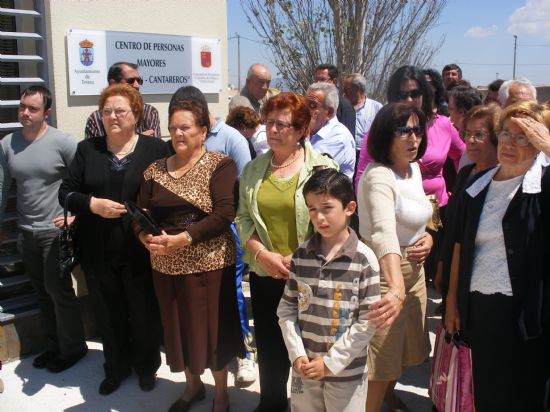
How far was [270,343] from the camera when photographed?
11.0 ft

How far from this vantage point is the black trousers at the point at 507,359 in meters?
2.52

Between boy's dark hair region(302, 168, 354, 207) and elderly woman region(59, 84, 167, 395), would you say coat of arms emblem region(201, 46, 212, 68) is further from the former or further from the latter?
boy's dark hair region(302, 168, 354, 207)

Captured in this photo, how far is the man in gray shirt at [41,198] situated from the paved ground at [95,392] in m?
0.16

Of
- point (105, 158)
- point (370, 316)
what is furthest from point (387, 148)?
point (105, 158)

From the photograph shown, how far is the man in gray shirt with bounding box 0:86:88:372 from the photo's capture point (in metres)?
4.00

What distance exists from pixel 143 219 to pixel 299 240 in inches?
35.1

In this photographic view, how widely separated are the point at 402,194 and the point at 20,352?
3303 mm

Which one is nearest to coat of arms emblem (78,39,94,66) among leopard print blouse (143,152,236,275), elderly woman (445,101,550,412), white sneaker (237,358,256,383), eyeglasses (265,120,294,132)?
leopard print blouse (143,152,236,275)

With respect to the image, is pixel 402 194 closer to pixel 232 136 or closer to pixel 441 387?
pixel 441 387

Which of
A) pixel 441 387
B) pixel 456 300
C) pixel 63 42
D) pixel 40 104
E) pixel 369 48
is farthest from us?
pixel 369 48

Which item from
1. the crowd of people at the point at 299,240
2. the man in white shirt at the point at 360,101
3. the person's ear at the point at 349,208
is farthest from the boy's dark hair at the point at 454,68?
the person's ear at the point at 349,208

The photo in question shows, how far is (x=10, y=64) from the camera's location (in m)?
4.53

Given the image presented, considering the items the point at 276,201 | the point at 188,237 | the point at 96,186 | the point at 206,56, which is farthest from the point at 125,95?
the point at 206,56

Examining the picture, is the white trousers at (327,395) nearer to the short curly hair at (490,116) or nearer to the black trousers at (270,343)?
the black trousers at (270,343)
